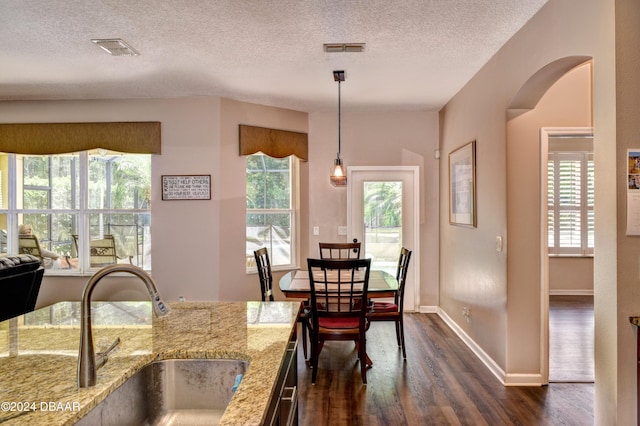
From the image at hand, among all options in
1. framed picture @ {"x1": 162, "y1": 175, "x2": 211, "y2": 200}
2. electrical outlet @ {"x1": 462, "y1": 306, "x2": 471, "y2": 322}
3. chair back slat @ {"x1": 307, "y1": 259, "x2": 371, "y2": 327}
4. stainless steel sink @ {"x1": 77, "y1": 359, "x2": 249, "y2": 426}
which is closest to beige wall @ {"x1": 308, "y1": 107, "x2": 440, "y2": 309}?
electrical outlet @ {"x1": 462, "y1": 306, "x2": 471, "y2": 322}

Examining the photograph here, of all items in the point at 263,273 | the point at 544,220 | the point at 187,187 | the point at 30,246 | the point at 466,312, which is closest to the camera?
the point at 544,220

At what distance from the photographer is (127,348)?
1.32m

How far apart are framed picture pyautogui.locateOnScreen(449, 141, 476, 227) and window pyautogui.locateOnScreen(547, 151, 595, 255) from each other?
2.74m

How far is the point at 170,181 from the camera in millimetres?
4492

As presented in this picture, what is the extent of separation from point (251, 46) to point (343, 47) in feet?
2.38

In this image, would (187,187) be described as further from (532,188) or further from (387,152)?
(532,188)

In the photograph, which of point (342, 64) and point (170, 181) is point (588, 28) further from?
point (170, 181)

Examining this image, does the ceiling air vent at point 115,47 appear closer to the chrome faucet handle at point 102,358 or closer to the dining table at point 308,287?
the dining table at point 308,287

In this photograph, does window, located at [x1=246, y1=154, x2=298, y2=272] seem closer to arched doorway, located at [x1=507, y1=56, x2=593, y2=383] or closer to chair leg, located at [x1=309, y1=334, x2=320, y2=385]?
chair leg, located at [x1=309, y1=334, x2=320, y2=385]

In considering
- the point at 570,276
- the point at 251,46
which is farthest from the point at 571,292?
the point at 251,46

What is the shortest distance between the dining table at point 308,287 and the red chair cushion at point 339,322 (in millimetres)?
222

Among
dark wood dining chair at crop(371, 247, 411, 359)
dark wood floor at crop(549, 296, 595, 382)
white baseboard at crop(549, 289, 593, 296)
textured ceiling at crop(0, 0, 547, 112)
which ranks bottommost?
dark wood floor at crop(549, 296, 595, 382)

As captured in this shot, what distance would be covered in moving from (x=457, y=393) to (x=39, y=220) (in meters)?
4.89

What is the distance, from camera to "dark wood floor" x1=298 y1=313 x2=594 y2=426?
2.58 m
